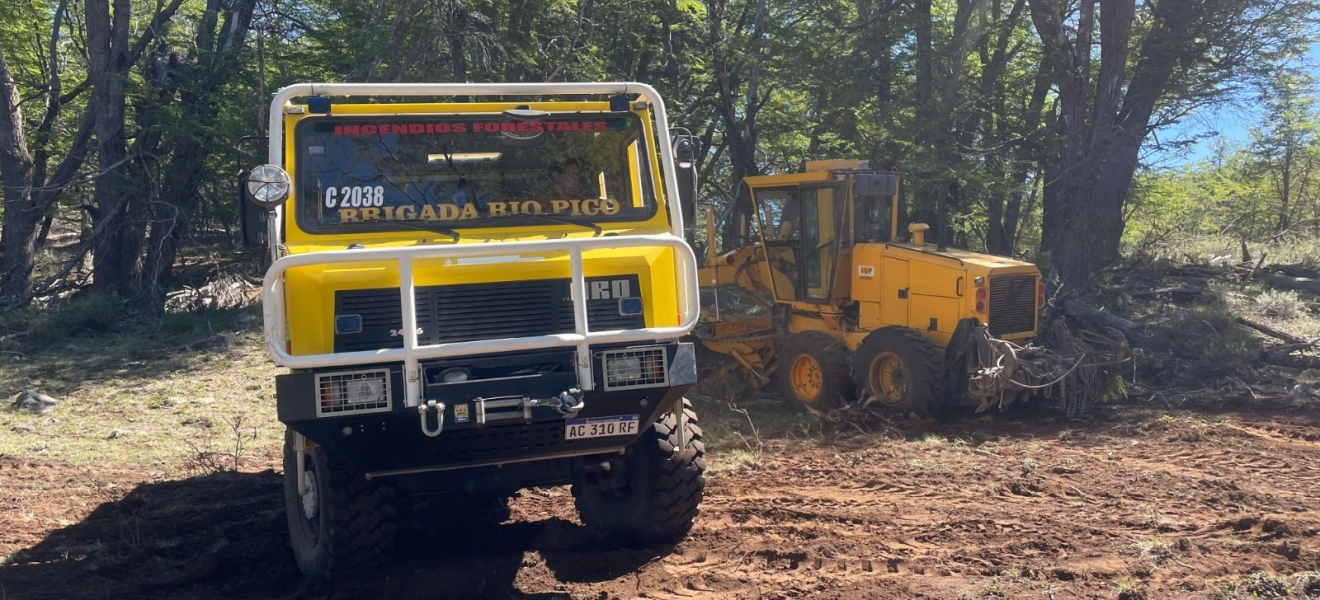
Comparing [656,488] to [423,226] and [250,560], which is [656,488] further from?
[250,560]

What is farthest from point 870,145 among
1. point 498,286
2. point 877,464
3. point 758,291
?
point 498,286

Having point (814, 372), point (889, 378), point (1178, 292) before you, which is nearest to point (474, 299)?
point (889, 378)

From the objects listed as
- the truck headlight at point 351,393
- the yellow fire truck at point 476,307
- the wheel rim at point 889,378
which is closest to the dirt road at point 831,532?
the yellow fire truck at point 476,307

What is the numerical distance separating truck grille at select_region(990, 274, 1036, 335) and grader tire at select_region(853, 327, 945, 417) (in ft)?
2.55

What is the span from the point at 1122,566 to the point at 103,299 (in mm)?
14261

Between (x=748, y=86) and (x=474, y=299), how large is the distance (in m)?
12.7

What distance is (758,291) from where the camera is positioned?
11.9 metres

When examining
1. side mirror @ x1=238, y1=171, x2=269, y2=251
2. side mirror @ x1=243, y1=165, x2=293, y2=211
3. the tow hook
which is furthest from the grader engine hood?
side mirror @ x1=238, y1=171, x2=269, y2=251

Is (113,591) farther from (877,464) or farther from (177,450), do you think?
(877,464)

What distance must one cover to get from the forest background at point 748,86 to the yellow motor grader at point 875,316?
214 cm

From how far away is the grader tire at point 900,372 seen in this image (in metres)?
9.64

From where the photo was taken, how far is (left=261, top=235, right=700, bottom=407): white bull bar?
4816mm

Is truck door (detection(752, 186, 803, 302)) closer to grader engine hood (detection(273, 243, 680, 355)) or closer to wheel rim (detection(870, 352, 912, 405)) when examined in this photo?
wheel rim (detection(870, 352, 912, 405))

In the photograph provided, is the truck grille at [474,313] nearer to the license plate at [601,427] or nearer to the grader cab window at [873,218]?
the license plate at [601,427]
